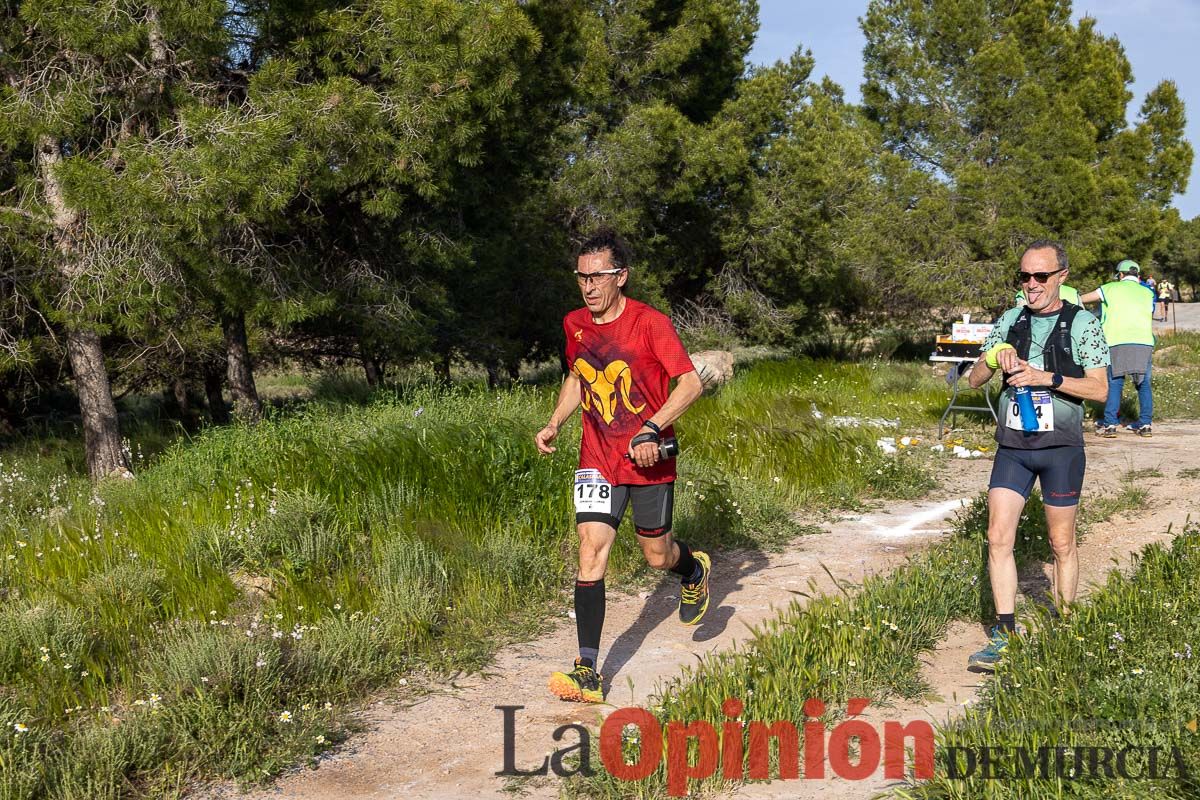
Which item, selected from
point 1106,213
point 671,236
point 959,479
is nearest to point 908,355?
point 1106,213

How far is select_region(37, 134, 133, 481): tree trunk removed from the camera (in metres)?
9.52

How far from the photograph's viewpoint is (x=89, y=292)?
8867 millimetres

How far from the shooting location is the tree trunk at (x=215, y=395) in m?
14.2

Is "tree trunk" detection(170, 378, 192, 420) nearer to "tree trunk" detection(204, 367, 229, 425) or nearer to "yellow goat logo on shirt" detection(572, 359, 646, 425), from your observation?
"tree trunk" detection(204, 367, 229, 425)

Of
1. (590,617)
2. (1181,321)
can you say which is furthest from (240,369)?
(1181,321)

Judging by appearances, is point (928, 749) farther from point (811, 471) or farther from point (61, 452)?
point (61, 452)

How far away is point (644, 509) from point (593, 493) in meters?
0.28

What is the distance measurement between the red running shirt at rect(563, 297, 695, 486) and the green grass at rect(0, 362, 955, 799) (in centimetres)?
123

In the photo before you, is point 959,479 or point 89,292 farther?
point 959,479

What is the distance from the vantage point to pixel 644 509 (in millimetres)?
5020

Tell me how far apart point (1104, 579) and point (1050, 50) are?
18.6m

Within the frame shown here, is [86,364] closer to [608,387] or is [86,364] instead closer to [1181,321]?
[608,387]

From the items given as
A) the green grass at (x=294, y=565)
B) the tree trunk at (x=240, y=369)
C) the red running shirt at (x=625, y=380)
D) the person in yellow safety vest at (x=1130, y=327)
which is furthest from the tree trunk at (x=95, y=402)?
the person in yellow safety vest at (x=1130, y=327)

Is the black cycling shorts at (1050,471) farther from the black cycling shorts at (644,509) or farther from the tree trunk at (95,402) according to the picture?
the tree trunk at (95,402)
